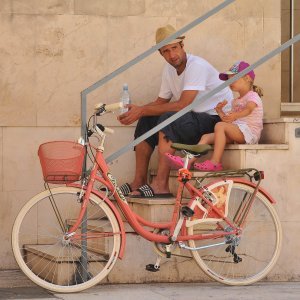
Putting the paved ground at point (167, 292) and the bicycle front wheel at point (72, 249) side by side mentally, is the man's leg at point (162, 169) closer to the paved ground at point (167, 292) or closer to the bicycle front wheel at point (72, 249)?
the bicycle front wheel at point (72, 249)

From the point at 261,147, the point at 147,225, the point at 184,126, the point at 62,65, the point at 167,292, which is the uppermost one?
the point at 62,65

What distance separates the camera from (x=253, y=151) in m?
8.00

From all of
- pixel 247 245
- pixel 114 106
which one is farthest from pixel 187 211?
pixel 114 106

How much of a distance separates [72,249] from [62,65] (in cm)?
204

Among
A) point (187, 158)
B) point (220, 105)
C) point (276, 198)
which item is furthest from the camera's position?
point (220, 105)

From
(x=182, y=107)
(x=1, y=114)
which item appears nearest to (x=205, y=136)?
(x=182, y=107)

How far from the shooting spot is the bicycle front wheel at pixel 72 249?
7.22m

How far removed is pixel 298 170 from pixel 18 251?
7.87 ft

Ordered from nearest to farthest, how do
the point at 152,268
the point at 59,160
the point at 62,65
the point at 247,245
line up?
the point at 59,160 < the point at 152,268 < the point at 247,245 < the point at 62,65

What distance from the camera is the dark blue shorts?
8.24 meters

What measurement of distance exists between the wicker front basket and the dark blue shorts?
1198mm

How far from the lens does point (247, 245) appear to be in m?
7.98

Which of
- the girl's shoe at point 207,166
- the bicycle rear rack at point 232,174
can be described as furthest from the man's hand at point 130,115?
the bicycle rear rack at point 232,174

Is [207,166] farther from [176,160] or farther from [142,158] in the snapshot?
[142,158]
